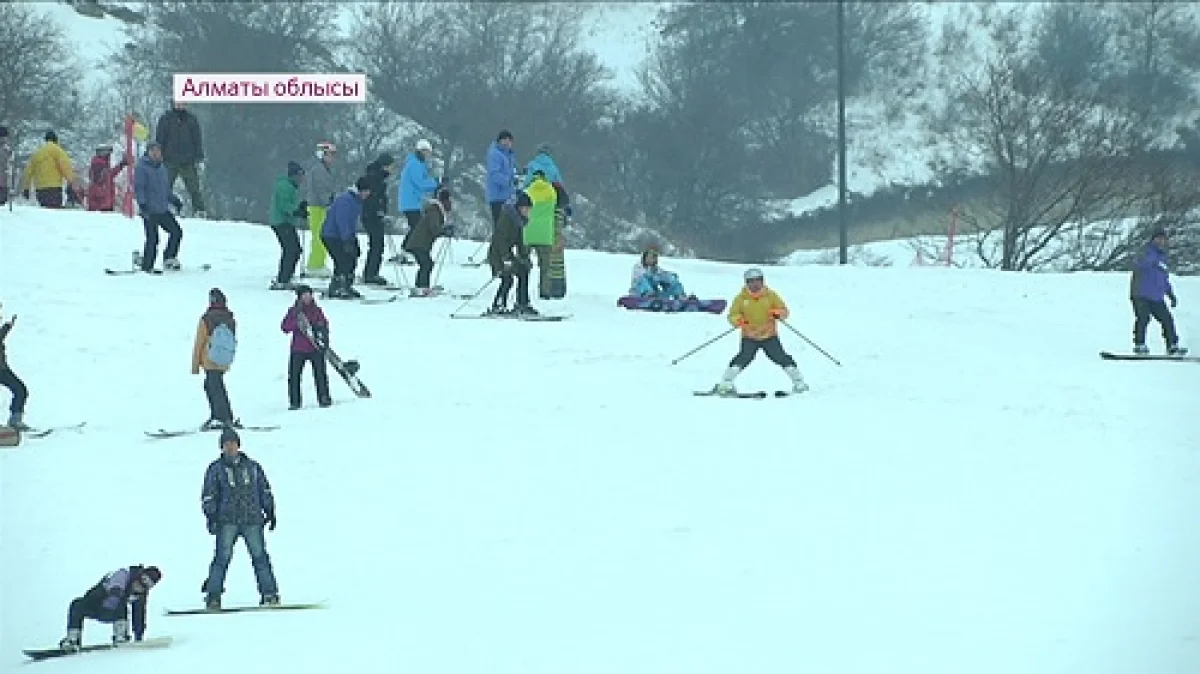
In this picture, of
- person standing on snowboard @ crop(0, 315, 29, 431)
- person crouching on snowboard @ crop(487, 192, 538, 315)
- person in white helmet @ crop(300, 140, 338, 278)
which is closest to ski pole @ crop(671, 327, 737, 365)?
person crouching on snowboard @ crop(487, 192, 538, 315)

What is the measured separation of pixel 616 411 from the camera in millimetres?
20828

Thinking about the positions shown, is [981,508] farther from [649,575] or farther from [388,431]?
[388,431]

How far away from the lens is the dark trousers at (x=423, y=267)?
2695 cm

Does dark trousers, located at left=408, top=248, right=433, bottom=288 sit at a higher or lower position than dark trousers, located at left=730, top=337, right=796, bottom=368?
higher

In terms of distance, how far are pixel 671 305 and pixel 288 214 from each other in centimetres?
457

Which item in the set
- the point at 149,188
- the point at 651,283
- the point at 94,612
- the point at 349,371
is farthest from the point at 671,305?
the point at 94,612

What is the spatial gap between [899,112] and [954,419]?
4300 centimetres

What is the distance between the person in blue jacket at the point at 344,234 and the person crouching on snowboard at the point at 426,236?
2.29 feet

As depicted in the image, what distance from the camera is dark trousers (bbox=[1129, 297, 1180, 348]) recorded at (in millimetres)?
24922

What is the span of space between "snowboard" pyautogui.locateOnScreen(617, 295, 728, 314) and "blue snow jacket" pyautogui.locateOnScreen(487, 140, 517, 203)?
1.93m

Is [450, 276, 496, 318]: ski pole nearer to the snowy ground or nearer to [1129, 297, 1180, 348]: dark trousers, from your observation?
the snowy ground

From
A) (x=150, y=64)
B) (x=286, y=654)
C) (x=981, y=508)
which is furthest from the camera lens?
(x=150, y=64)

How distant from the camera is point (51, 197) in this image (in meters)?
32.3

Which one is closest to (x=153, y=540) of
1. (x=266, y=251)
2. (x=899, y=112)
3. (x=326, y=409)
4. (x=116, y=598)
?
(x=116, y=598)
